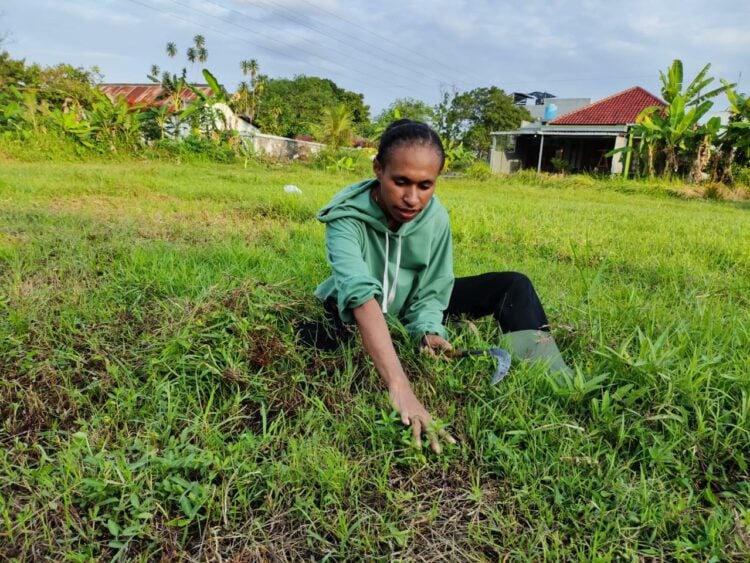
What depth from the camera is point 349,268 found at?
1628mm

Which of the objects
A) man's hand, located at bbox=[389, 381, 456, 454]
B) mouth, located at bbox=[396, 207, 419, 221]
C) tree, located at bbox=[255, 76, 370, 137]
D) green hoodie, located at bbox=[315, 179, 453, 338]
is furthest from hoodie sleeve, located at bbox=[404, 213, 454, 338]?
tree, located at bbox=[255, 76, 370, 137]

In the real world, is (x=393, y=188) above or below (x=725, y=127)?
below

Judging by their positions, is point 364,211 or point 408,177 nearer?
point 408,177

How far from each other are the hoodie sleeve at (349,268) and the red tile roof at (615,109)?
21000 mm

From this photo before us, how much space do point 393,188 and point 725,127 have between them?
14310 mm

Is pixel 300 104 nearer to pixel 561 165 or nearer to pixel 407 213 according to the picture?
pixel 561 165

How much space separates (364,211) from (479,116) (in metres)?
38.0

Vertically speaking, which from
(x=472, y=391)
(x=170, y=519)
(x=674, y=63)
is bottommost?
(x=170, y=519)

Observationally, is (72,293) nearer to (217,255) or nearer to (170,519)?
(217,255)

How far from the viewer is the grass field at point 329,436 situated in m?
1.17

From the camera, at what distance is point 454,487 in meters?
1.34

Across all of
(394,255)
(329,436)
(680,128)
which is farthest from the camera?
(680,128)

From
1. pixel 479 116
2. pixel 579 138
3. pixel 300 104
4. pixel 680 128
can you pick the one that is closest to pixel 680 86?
pixel 680 128

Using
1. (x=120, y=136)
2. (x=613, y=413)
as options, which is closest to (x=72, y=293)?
(x=613, y=413)
